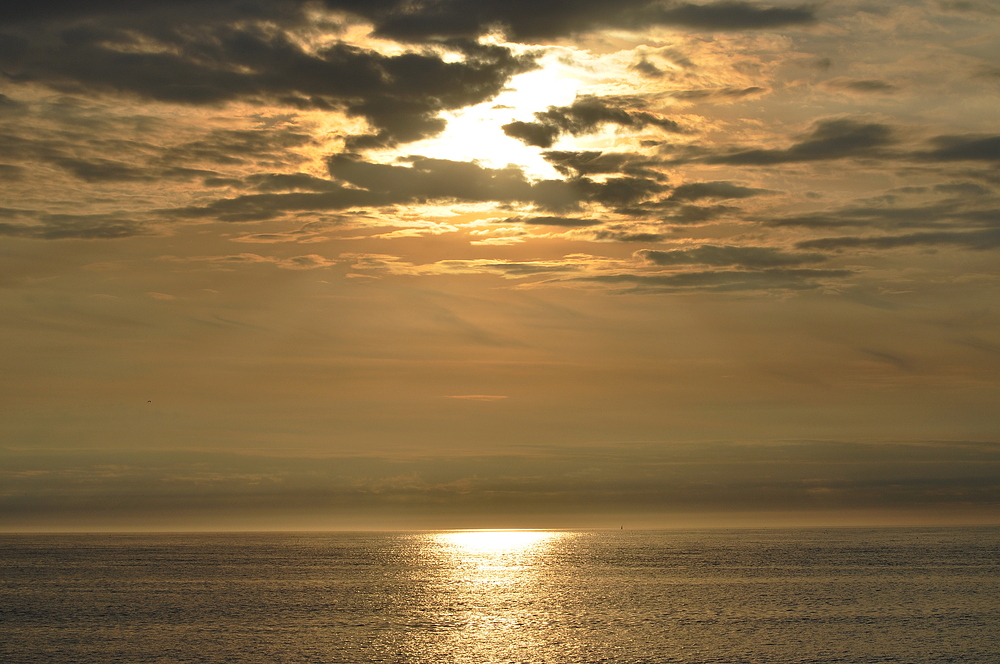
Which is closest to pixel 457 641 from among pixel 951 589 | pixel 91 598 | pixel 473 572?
pixel 91 598

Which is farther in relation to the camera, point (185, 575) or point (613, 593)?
point (185, 575)

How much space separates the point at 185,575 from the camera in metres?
172

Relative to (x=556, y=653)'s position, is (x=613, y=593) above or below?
above

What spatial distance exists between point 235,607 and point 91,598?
25.9 meters

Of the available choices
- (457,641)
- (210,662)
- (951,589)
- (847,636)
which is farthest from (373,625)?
(951,589)

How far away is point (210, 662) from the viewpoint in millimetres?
73750

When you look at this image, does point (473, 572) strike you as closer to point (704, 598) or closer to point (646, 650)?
point (704, 598)

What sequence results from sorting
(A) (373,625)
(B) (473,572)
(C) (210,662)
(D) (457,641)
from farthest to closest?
(B) (473,572) → (A) (373,625) → (D) (457,641) → (C) (210,662)

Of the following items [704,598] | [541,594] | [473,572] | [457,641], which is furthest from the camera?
[473,572]

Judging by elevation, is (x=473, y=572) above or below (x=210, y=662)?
above

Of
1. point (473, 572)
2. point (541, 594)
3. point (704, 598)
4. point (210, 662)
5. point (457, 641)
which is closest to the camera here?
point (210, 662)

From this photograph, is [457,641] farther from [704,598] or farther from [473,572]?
[473,572]

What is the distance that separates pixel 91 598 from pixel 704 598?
282ft

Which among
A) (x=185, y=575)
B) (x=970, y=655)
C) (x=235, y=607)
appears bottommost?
(x=970, y=655)
